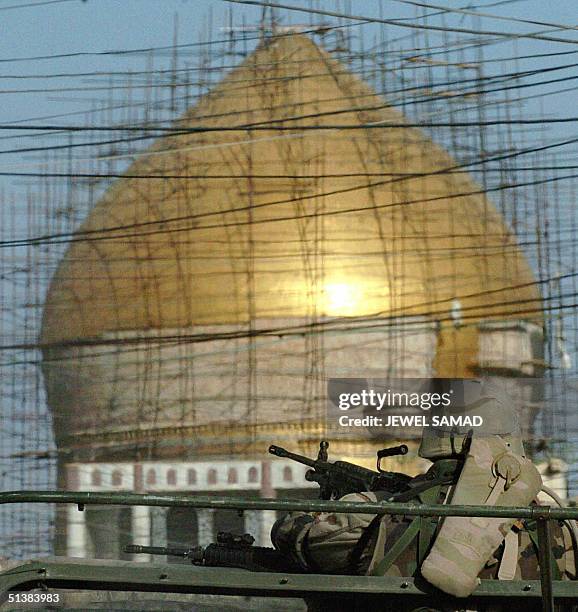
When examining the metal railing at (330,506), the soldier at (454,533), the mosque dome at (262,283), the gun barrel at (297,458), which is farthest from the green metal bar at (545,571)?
the mosque dome at (262,283)

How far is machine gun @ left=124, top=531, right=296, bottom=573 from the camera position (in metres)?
5.03

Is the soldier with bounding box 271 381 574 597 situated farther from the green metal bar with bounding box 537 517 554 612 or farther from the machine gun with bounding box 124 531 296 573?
the green metal bar with bounding box 537 517 554 612

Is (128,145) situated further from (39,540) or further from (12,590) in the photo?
(12,590)

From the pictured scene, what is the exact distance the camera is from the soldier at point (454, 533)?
464cm

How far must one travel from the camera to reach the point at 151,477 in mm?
21547

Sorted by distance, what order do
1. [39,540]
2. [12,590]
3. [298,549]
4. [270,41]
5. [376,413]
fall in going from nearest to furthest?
[12,590]
[298,549]
[376,413]
[39,540]
[270,41]

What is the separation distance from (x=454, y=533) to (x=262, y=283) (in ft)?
55.3

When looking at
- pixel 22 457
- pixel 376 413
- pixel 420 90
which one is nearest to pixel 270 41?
pixel 420 90

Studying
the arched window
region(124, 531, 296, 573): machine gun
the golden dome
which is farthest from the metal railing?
the arched window

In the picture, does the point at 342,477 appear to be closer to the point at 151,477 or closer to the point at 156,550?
the point at 156,550

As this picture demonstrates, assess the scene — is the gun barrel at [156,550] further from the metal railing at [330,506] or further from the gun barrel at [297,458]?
the metal railing at [330,506]

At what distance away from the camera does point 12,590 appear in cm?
457

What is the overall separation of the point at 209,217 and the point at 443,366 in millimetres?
3708

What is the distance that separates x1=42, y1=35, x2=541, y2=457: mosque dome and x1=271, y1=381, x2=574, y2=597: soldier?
53.3 feet
